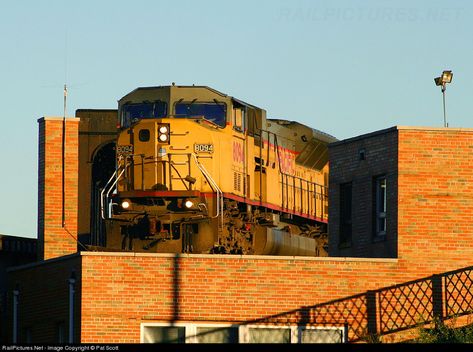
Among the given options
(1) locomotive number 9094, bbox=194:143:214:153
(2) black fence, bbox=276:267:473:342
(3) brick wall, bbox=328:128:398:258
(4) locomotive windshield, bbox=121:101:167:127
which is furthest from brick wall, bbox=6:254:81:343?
(3) brick wall, bbox=328:128:398:258

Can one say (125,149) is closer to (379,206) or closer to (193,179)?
(193,179)

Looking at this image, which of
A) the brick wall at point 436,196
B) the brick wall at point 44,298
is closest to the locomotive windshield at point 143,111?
the brick wall at point 44,298

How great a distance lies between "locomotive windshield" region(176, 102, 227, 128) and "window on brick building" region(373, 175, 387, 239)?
663cm

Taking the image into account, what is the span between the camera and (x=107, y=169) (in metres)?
42.9

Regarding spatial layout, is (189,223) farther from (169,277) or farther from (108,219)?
(169,277)

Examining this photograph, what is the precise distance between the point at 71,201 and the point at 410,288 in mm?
9903

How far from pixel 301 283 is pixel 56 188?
864 centimetres

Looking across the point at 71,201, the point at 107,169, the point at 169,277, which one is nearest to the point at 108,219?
the point at 71,201

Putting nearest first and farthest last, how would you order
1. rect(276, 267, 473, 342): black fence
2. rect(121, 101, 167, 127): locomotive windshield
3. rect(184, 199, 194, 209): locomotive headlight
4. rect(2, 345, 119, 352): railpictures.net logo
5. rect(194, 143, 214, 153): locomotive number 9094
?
rect(2, 345, 119, 352): railpictures.net logo
rect(276, 267, 473, 342): black fence
rect(184, 199, 194, 209): locomotive headlight
rect(194, 143, 214, 153): locomotive number 9094
rect(121, 101, 167, 127): locomotive windshield

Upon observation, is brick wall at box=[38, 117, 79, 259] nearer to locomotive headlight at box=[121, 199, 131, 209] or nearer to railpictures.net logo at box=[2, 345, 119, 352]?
locomotive headlight at box=[121, 199, 131, 209]

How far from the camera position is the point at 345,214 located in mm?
36656

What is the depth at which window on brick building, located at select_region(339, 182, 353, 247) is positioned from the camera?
3644cm

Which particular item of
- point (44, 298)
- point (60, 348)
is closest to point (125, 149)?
point (44, 298)

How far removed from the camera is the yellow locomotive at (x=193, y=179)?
3828 cm
